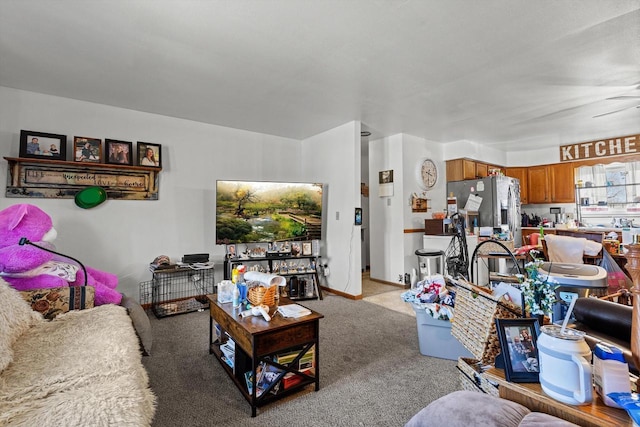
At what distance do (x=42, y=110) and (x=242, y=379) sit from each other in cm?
348

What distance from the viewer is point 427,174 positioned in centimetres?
501

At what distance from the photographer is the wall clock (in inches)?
191

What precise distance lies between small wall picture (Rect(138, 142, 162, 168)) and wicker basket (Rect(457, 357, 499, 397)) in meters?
3.75

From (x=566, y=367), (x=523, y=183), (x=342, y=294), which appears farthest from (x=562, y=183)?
(x=566, y=367)

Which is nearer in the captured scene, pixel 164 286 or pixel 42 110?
pixel 42 110

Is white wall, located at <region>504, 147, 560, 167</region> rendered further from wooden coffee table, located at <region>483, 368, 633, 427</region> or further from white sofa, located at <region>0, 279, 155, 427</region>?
white sofa, located at <region>0, 279, 155, 427</region>

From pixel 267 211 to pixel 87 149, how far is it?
211 centimetres

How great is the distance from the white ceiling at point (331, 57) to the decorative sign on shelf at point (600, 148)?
127 centimetres

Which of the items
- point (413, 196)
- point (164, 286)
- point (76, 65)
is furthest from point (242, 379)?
point (413, 196)

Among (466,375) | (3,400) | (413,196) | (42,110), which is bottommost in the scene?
(466,375)

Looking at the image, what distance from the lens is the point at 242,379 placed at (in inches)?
74.8

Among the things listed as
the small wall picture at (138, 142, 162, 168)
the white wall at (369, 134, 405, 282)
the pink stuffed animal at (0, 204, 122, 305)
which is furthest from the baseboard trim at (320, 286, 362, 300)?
the small wall picture at (138, 142, 162, 168)

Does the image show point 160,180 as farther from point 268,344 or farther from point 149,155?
point 268,344

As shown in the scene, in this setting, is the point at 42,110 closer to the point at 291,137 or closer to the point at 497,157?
the point at 291,137
